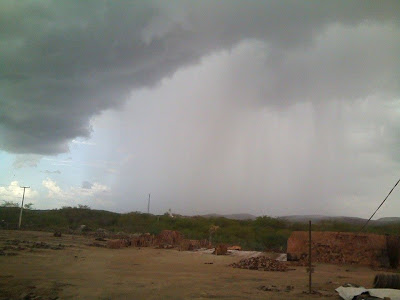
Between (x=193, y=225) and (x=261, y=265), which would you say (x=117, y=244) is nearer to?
(x=261, y=265)

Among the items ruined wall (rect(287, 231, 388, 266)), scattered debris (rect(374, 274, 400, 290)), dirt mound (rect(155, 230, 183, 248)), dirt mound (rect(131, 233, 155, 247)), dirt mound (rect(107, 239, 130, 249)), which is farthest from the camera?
dirt mound (rect(155, 230, 183, 248))

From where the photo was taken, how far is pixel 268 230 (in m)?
51.4

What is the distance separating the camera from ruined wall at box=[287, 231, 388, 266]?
20.6 meters

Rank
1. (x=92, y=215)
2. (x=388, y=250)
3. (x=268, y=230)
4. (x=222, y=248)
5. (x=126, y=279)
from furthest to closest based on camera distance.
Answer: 1. (x=92, y=215)
2. (x=268, y=230)
3. (x=222, y=248)
4. (x=388, y=250)
5. (x=126, y=279)

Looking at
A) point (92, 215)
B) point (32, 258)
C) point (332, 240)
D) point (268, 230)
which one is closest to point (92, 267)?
point (32, 258)

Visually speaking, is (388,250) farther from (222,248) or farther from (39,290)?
(39,290)

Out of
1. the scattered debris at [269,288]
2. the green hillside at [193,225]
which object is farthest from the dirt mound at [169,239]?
the scattered debris at [269,288]

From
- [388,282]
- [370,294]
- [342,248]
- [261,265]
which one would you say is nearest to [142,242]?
[261,265]

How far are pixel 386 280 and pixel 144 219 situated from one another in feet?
210

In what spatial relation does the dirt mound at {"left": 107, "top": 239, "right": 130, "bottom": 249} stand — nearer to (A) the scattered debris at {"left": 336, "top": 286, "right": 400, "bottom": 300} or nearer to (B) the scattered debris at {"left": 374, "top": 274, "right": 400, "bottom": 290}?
(B) the scattered debris at {"left": 374, "top": 274, "right": 400, "bottom": 290}

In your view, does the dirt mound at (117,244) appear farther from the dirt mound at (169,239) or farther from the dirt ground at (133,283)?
the dirt ground at (133,283)

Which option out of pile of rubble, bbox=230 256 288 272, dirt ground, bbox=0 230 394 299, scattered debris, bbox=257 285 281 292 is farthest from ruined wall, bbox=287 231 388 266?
scattered debris, bbox=257 285 281 292

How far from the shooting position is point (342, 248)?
21562mm

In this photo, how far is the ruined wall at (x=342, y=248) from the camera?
2062cm
